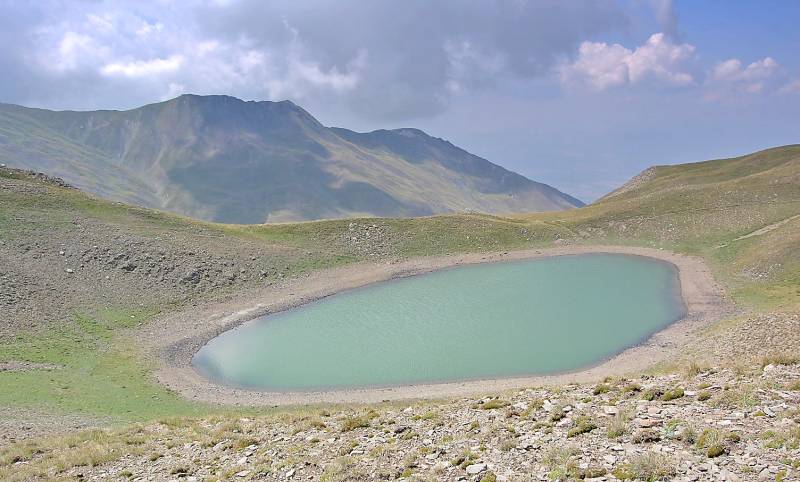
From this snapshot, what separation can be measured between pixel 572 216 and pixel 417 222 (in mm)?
32478

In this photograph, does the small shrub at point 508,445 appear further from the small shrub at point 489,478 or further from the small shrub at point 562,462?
the small shrub at point 489,478

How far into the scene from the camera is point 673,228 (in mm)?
79938

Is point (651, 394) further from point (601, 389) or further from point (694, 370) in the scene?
point (694, 370)

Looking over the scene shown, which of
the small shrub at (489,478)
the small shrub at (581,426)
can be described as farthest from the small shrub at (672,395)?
the small shrub at (489,478)

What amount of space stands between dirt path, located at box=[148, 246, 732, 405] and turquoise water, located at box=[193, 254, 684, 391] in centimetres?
141

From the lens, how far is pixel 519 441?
50.6ft

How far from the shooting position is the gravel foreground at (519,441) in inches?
499

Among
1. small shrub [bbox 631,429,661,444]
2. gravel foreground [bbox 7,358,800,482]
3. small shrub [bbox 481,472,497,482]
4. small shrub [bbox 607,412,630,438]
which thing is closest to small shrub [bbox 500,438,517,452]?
gravel foreground [bbox 7,358,800,482]

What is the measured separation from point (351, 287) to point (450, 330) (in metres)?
19.0

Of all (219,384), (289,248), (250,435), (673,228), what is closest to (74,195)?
(289,248)

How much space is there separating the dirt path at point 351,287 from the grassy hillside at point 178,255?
1.79 metres

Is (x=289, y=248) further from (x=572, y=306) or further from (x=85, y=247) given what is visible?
(x=572, y=306)

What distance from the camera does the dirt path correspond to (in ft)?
113

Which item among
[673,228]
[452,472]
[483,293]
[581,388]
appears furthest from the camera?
[673,228]
